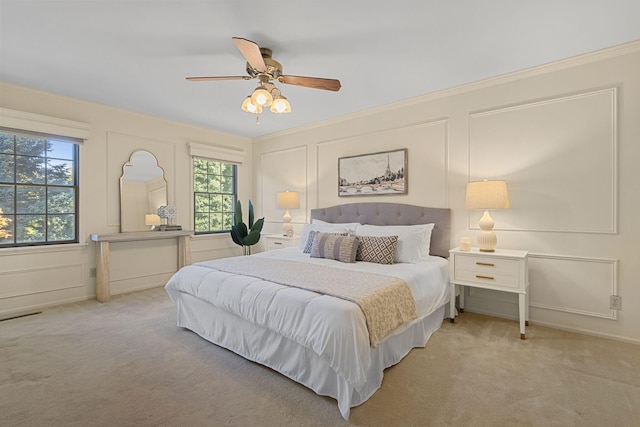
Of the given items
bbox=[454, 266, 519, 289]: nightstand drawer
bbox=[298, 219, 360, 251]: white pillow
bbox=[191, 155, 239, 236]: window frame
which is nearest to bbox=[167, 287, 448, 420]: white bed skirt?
bbox=[454, 266, 519, 289]: nightstand drawer

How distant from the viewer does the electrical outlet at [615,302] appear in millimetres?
2631

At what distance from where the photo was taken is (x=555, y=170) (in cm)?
290

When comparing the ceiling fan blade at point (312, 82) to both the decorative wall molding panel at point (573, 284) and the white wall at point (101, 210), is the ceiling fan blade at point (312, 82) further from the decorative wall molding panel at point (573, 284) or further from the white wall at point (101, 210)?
the white wall at point (101, 210)

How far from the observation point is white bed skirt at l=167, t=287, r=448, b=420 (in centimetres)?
186

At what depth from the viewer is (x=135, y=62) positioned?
282cm

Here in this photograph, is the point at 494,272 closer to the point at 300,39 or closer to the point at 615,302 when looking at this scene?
the point at 615,302

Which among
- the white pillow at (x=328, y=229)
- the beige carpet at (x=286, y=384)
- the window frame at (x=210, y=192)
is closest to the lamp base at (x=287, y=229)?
the white pillow at (x=328, y=229)

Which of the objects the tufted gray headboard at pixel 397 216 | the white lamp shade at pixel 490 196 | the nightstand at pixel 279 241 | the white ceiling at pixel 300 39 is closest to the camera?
the white ceiling at pixel 300 39

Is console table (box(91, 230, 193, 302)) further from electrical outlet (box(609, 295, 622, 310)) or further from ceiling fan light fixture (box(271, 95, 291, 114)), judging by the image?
electrical outlet (box(609, 295, 622, 310))

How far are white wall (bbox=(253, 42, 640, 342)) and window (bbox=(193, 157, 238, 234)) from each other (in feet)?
10.8

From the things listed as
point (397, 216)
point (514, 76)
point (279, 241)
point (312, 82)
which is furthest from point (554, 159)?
point (279, 241)

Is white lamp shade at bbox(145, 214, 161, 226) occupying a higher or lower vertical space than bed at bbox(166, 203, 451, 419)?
higher

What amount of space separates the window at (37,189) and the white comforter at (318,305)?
204 centimetres

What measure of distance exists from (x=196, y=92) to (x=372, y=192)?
8.39ft
